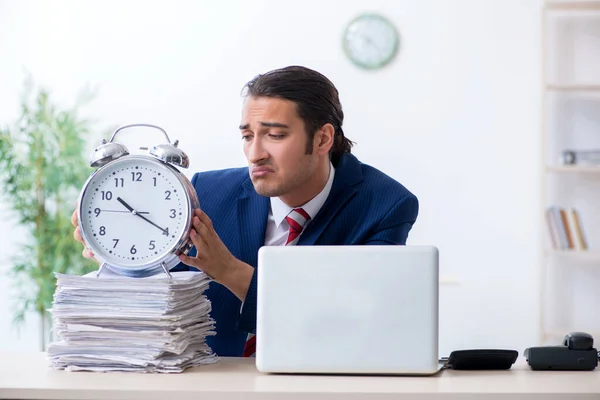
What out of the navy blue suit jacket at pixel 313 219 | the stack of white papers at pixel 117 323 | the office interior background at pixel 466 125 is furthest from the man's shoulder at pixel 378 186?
the office interior background at pixel 466 125

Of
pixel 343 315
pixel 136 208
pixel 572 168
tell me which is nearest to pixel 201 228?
pixel 136 208

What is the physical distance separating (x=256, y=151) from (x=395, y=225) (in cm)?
41

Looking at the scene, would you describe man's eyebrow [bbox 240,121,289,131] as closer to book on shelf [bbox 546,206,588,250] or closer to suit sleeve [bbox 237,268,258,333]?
suit sleeve [bbox 237,268,258,333]

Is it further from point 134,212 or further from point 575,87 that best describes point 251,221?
point 575,87

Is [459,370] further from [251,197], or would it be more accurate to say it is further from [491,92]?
[491,92]

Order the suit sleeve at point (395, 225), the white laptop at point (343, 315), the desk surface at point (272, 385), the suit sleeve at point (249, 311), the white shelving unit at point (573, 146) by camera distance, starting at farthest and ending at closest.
Result: the white shelving unit at point (573, 146) < the suit sleeve at point (395, 225) < the suit sleeve at point (249, 311) < the white laptop at point (343, 315) < the desk surface at point (272, 385)

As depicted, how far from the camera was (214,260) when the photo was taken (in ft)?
5.47

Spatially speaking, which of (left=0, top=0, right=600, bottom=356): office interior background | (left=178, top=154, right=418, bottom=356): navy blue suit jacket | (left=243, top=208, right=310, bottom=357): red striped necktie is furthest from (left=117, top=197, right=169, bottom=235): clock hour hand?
(left=0, top=0, right=600, bottom=356): office interior background

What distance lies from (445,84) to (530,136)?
21.6 inches

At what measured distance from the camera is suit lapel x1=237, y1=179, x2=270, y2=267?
6.86ft

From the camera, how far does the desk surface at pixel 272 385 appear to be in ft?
4.21

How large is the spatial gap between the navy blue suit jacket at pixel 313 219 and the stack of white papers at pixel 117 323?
19.4 inches

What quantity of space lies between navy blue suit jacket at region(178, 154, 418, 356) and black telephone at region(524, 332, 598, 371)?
59 centimetres

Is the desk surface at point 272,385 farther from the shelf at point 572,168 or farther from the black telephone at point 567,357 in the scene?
the shelf at point 572,168
